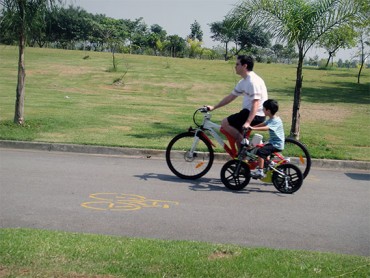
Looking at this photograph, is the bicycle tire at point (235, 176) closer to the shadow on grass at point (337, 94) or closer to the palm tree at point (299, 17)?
the palm tree at point (299, 17)

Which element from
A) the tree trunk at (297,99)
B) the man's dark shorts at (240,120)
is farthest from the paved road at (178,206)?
the tree trunk at (297,99)

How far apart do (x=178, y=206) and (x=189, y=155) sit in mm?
1814

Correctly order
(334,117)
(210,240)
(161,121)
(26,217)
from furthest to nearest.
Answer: (334,117) < (161,121) < (26,217) < (210,240)

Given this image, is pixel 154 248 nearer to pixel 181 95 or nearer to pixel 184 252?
pixel 184 252

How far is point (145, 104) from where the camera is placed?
20.1m

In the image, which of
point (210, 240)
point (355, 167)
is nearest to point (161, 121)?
point (355, 167)

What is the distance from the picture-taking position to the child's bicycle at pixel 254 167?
7.98 m

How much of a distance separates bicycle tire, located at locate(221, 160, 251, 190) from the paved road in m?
0.13

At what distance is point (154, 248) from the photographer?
4770 millimetres

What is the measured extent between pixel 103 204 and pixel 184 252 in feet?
8.01

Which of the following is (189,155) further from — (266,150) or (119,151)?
(119,151)

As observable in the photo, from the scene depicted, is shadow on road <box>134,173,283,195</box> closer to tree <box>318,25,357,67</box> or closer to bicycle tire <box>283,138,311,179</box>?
bicycle tire <box>283,138,311,179</box>

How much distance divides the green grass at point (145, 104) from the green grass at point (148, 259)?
6336 mm

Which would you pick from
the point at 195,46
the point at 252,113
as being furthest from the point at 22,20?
the point at 195,46
